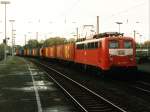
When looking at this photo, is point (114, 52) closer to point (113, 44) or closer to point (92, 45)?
point (113, 44)

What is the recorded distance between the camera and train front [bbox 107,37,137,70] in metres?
25.9

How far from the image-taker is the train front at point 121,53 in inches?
1021

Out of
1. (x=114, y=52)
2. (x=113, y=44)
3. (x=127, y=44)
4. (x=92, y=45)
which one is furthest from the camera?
(x=92, y=45)

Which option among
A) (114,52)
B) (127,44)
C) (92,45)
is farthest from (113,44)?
(92,45)

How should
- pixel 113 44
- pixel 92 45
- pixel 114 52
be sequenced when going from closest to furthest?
pixel 114 52
pixel 113 44
pixel 92 45

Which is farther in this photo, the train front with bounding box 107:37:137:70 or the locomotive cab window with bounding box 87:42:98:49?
the locomotive cab window with bounding box 87:42:98:49

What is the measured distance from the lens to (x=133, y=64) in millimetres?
26234

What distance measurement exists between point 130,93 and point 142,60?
25439mm

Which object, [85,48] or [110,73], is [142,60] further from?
[110,73]

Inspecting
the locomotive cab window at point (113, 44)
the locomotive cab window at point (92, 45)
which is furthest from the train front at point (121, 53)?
the locomotive cab window at point (92, 45)

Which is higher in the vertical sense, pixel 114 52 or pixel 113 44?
pixel 113 44

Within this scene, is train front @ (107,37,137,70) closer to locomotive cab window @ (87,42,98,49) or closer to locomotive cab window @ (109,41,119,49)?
locomotive cab window @ (109,41,119,49)

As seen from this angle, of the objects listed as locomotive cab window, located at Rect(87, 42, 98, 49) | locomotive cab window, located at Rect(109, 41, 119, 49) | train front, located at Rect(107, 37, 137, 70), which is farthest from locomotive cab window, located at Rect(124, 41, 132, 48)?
locomotive cab window, located at Rect(87, 42, 98, 49)

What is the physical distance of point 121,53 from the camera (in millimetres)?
26344
